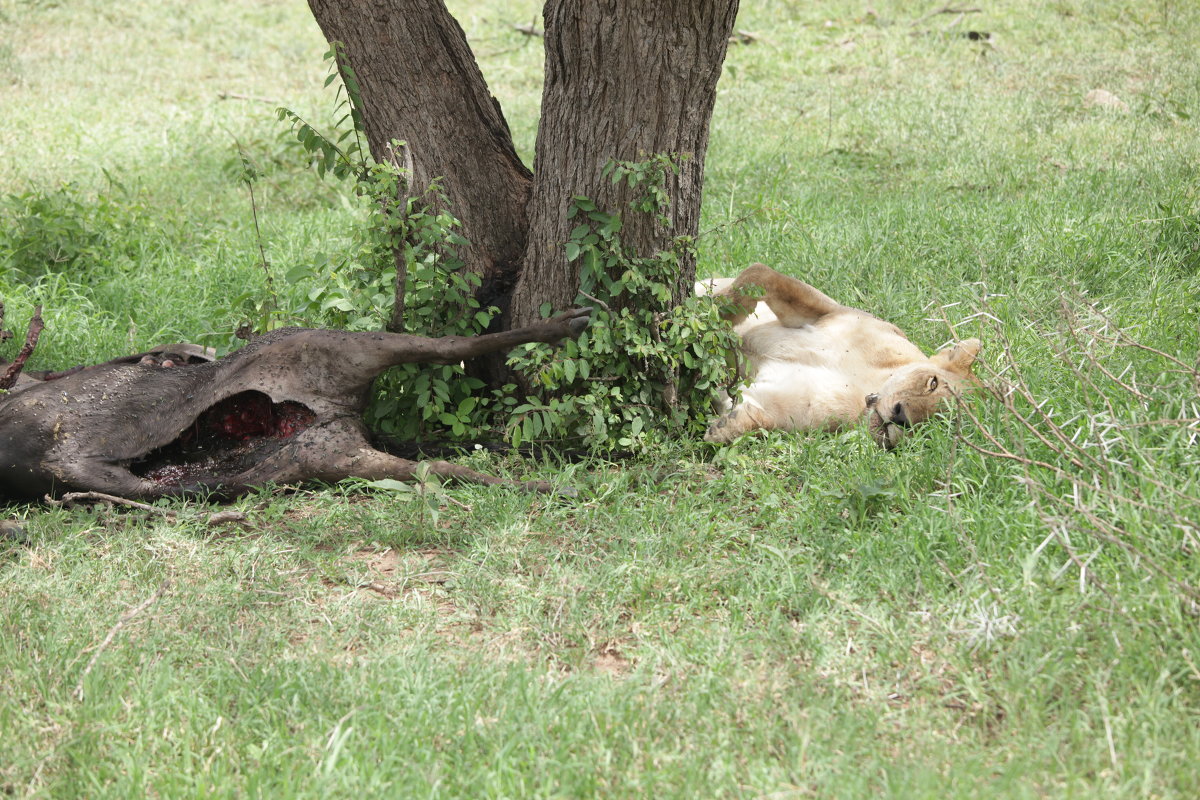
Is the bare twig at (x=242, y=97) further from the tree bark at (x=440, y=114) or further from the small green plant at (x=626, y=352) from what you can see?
the small green plant at (x=626, y=352)

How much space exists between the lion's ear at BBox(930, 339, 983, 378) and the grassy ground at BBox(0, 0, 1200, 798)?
0.73ft

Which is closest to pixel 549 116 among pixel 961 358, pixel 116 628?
pixel 961 358

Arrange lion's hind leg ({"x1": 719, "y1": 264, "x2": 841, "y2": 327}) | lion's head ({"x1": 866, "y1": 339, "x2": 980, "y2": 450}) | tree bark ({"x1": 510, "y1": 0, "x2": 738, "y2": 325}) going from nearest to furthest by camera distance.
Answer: tree bark ({"x1": 510, "y1": 0, "x2": 738, "y2": 325}) → lion's head ({"x1": 866, "y1": 339, "x2": 980, "y2": 450}) → lion's hind leg ({"x1": 719, "y1": 264, "x2": 841, "y2": 327})

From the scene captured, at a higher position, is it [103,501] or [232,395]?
[232,395]

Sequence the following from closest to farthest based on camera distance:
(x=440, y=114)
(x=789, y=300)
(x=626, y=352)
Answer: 1. (x=626, y=352)
2. (x=440, y=114)
3. (x=789, y=300)

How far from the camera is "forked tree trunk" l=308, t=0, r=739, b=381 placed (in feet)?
12.5

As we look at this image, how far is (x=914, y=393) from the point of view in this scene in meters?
4.12

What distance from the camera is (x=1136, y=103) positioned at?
841 cm

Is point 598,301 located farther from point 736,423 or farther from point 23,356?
point 23,356

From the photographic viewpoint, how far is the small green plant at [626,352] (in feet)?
13.0

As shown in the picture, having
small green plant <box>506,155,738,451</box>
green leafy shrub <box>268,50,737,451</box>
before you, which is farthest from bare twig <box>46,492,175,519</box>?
small green plant <box>506,155,738,451</box>

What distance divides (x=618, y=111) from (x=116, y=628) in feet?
8.06

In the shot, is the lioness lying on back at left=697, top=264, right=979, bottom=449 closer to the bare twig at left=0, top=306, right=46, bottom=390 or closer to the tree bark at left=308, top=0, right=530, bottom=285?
the tree bark at left=308, top=0, right=530, bottom=285

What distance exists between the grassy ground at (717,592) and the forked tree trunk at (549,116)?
0.91 metres
